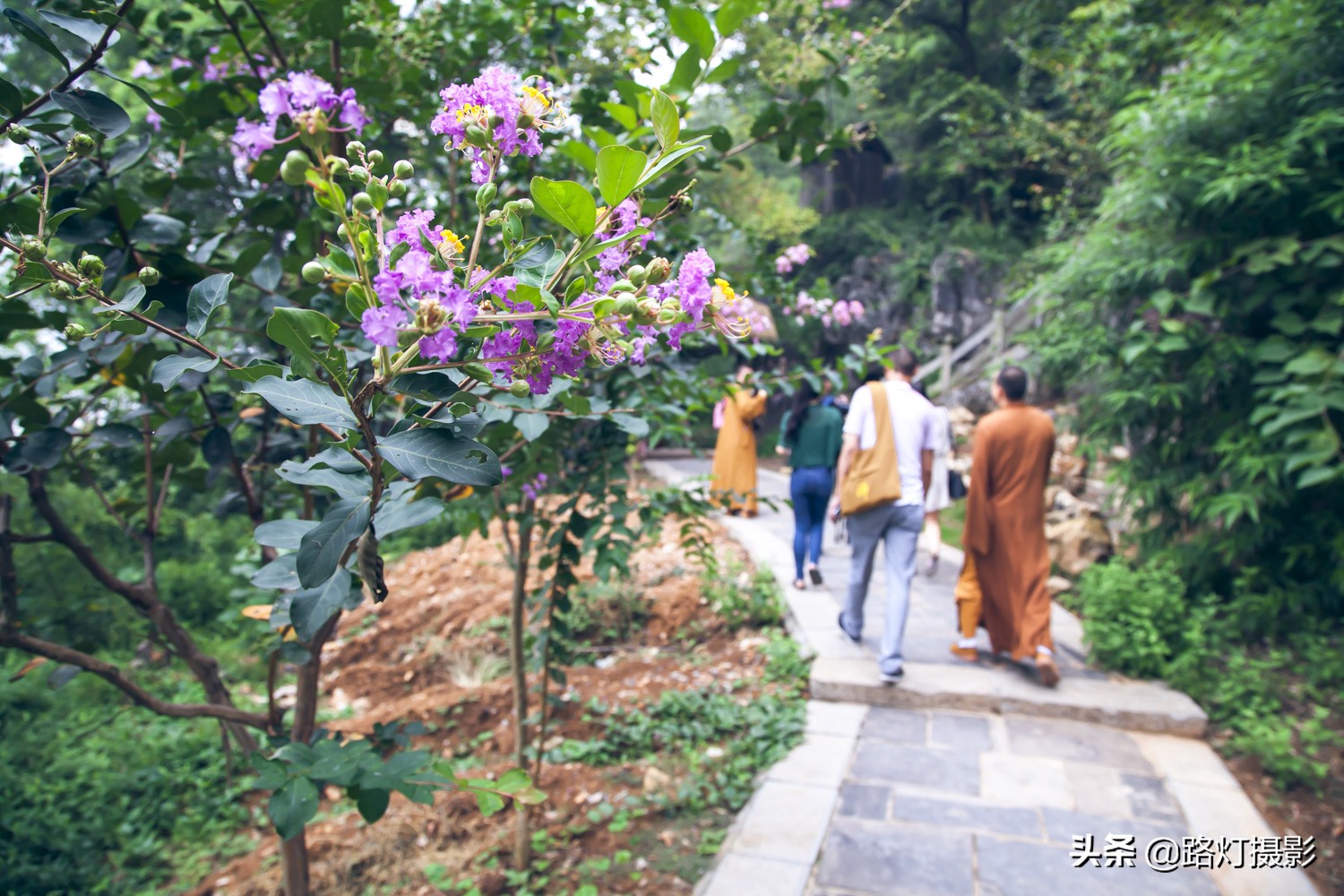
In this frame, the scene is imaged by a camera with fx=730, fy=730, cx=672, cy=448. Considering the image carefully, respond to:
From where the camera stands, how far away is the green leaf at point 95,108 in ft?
3.26

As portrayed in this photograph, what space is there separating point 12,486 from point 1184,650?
563 centimetres

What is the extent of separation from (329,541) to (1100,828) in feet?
9.45

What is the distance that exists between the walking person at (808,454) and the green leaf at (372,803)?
403 centimetres

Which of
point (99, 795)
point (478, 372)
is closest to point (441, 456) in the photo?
point (478, 372)

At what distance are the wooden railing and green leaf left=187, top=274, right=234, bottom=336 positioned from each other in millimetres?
12206

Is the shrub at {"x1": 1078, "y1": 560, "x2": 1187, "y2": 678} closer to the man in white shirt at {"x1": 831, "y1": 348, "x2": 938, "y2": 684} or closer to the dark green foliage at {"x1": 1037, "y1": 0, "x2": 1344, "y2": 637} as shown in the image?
the dark green foliage at {"x1": 1037, "y1": 0, "x2": 1344, "y2": 637}

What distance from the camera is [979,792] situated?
9.18ft

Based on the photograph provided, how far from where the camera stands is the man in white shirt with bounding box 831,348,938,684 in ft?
12.1

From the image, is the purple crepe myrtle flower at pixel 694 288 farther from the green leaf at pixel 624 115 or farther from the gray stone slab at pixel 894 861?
the gray stone slab at pixel 894 861

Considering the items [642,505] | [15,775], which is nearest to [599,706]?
[642,505]

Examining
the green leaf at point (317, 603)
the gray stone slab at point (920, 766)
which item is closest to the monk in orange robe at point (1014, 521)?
the gray stone slab at point (920, 766)

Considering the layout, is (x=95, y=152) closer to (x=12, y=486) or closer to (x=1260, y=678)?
(x=12, y=486)

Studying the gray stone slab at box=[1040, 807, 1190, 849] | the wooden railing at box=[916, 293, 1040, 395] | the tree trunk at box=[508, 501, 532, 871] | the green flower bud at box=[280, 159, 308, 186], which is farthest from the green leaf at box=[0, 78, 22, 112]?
the wooden railing at box=[916, 293, 1040, 395]

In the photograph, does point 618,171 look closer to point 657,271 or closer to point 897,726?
point 657,271
